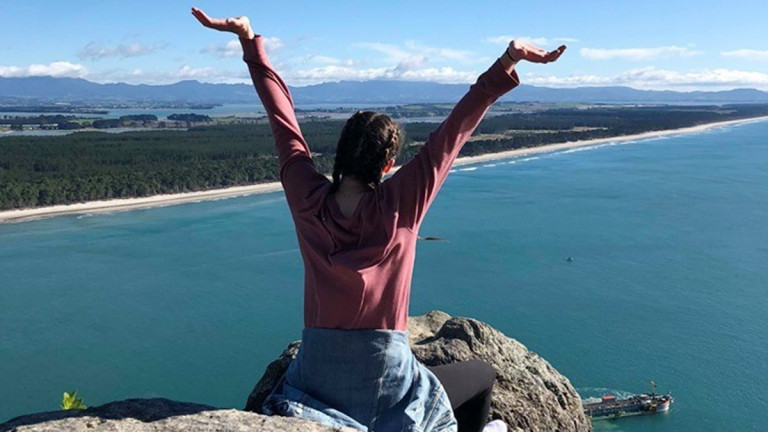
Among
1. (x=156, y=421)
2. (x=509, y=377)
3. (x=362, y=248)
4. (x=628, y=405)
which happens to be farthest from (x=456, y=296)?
(x=362, y=248)

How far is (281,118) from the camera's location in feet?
4.42

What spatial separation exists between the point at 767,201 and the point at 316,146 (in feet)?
75.6

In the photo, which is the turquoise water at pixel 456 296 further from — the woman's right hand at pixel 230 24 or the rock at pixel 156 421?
the woman's right hand at pixel 230 24

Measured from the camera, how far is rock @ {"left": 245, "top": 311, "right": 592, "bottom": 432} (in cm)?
217

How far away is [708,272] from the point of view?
1764 centimetres

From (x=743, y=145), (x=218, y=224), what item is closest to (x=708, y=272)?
(x=218, y=224)

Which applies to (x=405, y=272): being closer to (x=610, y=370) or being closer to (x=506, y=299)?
(x=610, y=370)

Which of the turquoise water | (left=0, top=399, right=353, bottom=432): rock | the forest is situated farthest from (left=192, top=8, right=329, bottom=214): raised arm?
the forest

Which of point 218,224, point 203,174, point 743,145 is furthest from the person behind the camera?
point 743,145

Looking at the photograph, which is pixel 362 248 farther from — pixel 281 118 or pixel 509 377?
pixel 509 377

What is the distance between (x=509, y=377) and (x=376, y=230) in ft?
3.97

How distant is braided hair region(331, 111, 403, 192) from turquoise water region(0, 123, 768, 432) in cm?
962

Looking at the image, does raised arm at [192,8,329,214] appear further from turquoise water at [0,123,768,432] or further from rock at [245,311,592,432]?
turquoise water at [0,123,768,432]

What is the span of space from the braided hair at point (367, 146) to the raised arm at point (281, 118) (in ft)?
0.19
